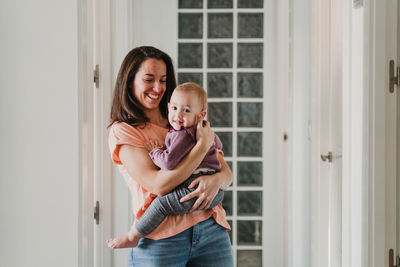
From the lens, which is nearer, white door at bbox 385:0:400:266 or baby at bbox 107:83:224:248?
baby at bbox 107:83:224:248

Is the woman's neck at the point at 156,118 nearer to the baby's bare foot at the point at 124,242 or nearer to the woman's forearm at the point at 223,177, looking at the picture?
the woman's forearm at the point at 223,177

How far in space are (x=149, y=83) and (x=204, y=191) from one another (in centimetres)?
42

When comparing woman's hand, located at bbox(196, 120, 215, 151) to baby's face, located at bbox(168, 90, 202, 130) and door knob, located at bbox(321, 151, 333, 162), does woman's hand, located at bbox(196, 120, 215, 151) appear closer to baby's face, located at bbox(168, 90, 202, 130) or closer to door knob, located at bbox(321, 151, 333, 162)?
baby's face, located at bbox(168, 90, 202, 130)

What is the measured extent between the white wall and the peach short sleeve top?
13 cm

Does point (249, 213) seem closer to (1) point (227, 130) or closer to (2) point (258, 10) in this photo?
(1) point (227, 130)

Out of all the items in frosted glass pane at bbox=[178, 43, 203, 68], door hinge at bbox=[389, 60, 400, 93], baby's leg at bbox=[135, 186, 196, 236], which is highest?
frosted glass pane at bbox=[178, 43, 203, 68]

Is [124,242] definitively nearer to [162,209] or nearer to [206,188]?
[162,209]

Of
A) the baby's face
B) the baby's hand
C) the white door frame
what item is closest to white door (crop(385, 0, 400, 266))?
the baby's face

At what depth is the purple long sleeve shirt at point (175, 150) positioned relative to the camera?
165 cm

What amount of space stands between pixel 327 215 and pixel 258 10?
1.63 m

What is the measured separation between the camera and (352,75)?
2.19 metres

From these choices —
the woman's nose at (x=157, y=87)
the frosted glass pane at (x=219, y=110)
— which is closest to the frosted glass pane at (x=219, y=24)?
the frosted glass pane at (x=219, y=110)

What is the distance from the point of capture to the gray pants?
5.50 feet

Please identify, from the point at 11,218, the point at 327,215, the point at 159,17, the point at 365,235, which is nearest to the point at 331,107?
the point at 327,215
